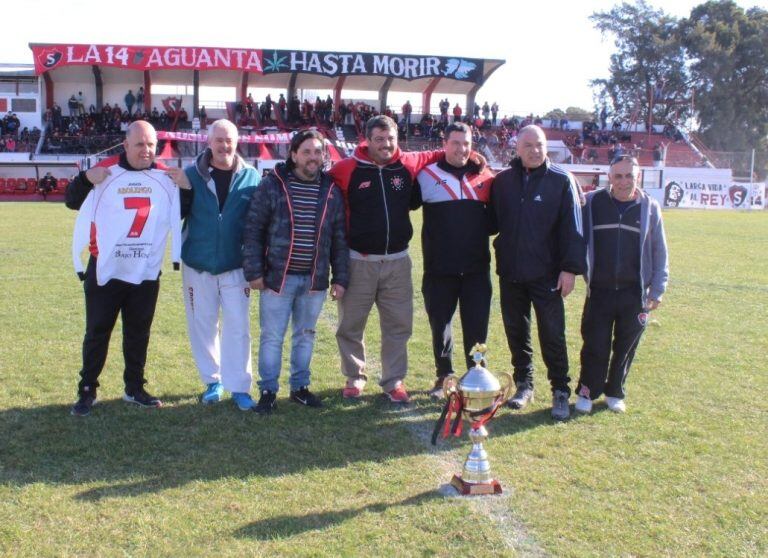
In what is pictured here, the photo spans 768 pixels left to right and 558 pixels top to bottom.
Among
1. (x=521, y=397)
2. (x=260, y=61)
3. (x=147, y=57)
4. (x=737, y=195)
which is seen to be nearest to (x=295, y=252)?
(x=521, y=397)

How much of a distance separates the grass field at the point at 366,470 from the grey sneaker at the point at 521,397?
82mm

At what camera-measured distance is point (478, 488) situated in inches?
144

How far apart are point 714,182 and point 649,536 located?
3688 centimetres

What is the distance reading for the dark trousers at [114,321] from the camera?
15.8 feet

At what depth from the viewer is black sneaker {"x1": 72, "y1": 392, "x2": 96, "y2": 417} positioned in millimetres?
4805

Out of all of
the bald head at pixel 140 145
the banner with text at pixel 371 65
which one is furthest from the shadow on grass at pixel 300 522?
the banner with text at pixel 371 65

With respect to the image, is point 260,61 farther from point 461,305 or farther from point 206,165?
point 461,305

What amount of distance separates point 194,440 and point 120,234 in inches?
56.0

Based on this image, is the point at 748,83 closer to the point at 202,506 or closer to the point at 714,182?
the point at 714,182

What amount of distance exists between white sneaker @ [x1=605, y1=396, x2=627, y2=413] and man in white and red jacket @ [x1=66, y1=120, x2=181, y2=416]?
310cm

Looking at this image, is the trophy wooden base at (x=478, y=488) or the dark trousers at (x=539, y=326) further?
the dark trousers at (x=539, y=326)

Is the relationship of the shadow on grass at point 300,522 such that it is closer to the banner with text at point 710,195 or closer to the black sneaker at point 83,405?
the black sneaker at point 83,405

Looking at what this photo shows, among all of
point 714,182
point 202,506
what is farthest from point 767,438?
point 714,182

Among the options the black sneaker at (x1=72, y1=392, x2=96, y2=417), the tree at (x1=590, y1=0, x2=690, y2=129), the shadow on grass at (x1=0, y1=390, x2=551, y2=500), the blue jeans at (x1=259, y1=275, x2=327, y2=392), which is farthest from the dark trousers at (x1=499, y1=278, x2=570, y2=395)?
the tree at (x1=590, y1=0, x2=690, y2=129)
